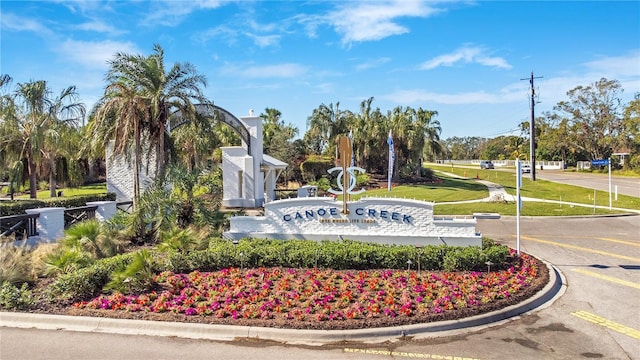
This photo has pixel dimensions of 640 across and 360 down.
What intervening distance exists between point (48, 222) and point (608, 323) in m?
15.1

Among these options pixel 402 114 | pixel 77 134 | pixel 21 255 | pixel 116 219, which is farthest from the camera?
pixel 402 114

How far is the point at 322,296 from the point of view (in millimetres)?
8406

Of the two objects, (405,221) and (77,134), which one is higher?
(77,134)

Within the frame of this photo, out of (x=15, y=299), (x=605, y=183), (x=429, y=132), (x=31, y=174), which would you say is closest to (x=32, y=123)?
(x=31, y=174)

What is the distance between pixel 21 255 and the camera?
1021 centimetres

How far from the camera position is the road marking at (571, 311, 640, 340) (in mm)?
7234

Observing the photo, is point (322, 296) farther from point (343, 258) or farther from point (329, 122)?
point (329, 122)

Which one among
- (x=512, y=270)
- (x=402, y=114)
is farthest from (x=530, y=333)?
(x=402, y=114)

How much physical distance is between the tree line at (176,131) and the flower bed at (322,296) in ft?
23.1

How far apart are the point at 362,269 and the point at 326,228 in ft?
9.24

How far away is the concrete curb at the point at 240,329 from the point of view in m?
6.98

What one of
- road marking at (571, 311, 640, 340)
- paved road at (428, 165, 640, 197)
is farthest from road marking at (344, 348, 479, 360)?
paved road at (428, 165, 640, 197)

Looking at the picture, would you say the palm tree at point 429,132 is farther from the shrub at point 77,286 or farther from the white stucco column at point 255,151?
the shrub at point 77,286

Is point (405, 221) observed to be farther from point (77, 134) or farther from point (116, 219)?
point (77, 134)
